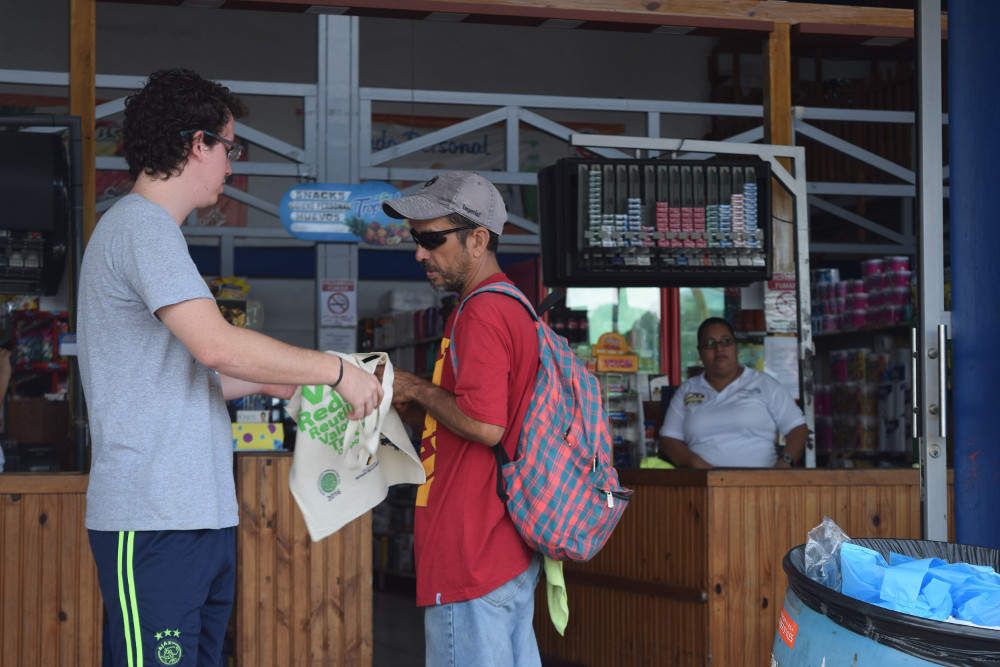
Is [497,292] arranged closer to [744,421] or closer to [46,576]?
[46,576]

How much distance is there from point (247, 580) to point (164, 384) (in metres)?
1.93

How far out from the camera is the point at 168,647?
205 centimetres

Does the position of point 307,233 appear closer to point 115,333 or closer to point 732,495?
point 732,495

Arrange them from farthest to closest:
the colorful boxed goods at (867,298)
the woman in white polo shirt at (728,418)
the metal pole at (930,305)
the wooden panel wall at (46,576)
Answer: the colorful boxed goods at (867,298), the woman in white polo shirt at (728,418), the wooden panel wall at (46,576), the metal pole at (930,305)

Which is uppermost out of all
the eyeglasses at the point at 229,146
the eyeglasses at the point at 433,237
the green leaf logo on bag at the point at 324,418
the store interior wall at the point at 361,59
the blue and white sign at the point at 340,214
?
the store interior wall at the point at 361,59

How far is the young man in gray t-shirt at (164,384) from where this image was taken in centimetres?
204

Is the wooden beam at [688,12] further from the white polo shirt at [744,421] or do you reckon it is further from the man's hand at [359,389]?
the man's hand at [359,389]

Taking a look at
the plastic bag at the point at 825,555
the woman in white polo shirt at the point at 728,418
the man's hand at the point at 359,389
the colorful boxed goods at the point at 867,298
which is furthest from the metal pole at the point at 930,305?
the colorful boxed goods at the point at 867,298

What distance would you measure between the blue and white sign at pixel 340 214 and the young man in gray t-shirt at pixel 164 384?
Answer: 4405 mm

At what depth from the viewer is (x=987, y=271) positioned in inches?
112

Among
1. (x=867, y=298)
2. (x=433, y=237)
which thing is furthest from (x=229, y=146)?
(x=867, y=298)

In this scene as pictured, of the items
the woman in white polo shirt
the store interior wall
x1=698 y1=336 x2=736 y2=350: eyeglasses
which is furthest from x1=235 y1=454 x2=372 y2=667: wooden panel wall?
the store interior wall

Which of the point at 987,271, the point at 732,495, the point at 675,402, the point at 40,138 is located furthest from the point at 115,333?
the point at 675,402

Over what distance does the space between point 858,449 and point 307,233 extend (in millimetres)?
4179
